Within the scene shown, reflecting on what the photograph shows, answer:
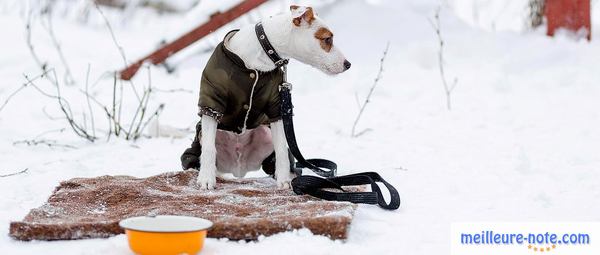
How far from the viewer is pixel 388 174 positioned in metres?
3.87

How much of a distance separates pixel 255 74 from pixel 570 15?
11.3 ft

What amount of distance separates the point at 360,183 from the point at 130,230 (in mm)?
1236


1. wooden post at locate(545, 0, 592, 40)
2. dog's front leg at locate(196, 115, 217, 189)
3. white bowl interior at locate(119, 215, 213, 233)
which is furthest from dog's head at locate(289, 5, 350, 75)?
wooden post at locate(545, 0, 592, 40)

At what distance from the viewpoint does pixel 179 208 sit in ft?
9.47

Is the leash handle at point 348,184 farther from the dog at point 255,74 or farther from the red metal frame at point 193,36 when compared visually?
the red metal frame at point 193,36

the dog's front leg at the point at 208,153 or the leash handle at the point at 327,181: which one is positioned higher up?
the dog's front leg at the point at 208,153

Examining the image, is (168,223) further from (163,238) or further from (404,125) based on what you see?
(404,125)

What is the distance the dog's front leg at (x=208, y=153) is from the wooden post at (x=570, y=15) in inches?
138

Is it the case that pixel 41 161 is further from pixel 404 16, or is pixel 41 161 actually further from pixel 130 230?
pixel 404 16

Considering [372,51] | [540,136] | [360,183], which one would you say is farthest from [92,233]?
[372,51]

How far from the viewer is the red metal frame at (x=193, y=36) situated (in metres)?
5.86

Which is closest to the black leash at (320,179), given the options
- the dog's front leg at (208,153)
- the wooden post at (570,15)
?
the dog's front leg at (208,153)

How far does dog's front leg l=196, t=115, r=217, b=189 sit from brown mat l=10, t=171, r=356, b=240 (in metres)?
0.05

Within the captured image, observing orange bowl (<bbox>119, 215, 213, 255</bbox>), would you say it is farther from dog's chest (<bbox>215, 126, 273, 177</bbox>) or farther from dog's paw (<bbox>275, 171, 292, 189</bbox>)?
dog's chest (<bbox>215, 126, 273, 177</bbox>)
